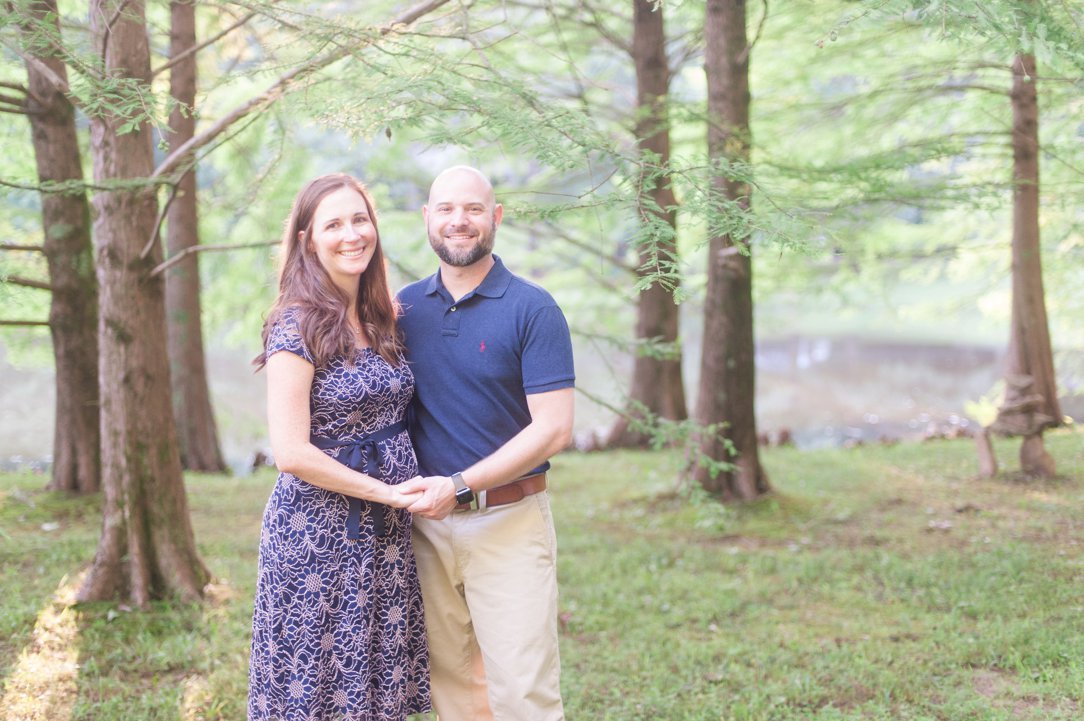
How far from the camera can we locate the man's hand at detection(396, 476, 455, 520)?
104 inches

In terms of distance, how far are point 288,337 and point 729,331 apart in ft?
16.1

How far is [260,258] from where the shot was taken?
433 inches

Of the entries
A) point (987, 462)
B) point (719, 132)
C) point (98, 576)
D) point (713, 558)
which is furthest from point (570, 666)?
point (987, 462)

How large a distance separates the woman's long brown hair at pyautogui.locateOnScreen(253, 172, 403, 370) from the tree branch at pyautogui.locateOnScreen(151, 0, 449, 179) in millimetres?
1053

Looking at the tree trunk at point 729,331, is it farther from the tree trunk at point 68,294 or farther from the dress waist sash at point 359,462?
the tree trunk at point 68,294

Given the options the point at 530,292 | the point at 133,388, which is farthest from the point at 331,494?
the point at 133,388

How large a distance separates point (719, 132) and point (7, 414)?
49.0ft

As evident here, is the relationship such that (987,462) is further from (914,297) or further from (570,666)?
(914,297)

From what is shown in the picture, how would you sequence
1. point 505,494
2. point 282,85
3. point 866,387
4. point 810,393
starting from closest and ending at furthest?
point 505,494, point 282,85, point 810,393, point 866,387

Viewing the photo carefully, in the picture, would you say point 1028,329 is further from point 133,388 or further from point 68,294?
point 68,294

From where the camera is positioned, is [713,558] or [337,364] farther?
[713,558]

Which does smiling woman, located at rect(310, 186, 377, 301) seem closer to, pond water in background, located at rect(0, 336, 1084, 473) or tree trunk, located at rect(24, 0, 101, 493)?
tree trunk, located at rect(24, 0, 101, 493)

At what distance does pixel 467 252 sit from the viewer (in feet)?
9.19

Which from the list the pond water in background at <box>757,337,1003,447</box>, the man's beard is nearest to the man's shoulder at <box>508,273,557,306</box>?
the man's beard
